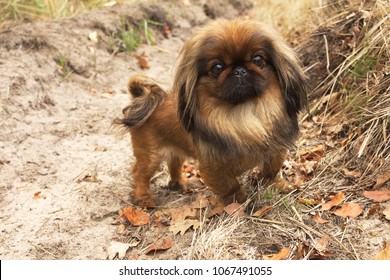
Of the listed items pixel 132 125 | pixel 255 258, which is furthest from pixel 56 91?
pixel 255 258

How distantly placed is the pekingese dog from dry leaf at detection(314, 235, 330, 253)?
0.67 m

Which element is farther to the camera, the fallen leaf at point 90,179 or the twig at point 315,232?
the fallen leaf at point 90,179

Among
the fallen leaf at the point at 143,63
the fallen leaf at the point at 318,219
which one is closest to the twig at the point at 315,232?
the fallen leaf at the point at 318,219

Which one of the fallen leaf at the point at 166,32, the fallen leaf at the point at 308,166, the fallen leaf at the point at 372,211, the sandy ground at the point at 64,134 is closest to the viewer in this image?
the fallen leaf at the point at 372,211

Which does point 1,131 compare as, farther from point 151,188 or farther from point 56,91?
point 151,188

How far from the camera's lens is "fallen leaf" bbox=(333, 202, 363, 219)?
3.42 metres

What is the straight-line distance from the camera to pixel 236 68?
320cm

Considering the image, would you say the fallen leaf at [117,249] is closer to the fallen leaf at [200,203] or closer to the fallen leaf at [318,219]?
the fallen leaf at [200,203]

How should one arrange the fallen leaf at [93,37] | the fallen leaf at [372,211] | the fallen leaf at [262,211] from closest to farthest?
the fallen leaf at [372,211] → the fallen leaf at [262,211] → the fallen leaf at [93,37]

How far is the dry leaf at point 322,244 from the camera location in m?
3.15

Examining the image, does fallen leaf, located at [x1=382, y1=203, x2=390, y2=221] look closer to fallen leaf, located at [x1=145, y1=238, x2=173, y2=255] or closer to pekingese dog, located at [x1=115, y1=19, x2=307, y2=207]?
pekingese dog, located at [x1=115, y1=19, x2=307, y2=207]

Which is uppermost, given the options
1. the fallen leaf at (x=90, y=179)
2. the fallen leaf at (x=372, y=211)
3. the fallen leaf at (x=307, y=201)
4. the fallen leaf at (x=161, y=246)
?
the fallen leaf at (x=372, y=211)

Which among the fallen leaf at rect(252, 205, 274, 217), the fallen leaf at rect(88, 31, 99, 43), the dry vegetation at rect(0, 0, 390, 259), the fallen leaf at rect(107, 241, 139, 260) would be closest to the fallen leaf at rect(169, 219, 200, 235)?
the dry vegetation at rect(0, 0, 390, 259)

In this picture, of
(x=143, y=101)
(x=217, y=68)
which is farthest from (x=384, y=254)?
(x=143, y=101)
